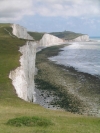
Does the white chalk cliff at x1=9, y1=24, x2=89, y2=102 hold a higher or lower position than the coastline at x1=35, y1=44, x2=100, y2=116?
higher

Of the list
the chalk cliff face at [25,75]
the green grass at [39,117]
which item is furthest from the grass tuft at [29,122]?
the chalk cliff face at [25,75]

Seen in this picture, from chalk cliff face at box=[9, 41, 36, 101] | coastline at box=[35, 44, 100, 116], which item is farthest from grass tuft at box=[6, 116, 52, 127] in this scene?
coastline at box=[35, 44, 100, 116]

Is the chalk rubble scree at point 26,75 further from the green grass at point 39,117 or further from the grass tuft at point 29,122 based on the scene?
the grass tuft at point 29,122

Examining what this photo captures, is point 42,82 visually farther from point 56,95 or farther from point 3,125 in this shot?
point 3,125

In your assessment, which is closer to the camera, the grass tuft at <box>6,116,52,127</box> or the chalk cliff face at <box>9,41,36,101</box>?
the grass tuft at <box>6,116,52,127</box>

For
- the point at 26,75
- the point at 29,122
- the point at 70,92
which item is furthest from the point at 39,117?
the point at 70,92

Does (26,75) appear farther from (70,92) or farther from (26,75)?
(70,92)

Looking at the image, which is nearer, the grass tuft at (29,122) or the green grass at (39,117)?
the green grass at (39,117)

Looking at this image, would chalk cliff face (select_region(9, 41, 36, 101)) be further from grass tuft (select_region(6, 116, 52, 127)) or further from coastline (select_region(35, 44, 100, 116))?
grass tuft (select_region(6, 116, 52, 127))

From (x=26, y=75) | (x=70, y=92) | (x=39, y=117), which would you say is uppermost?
(x=39, y=117)
